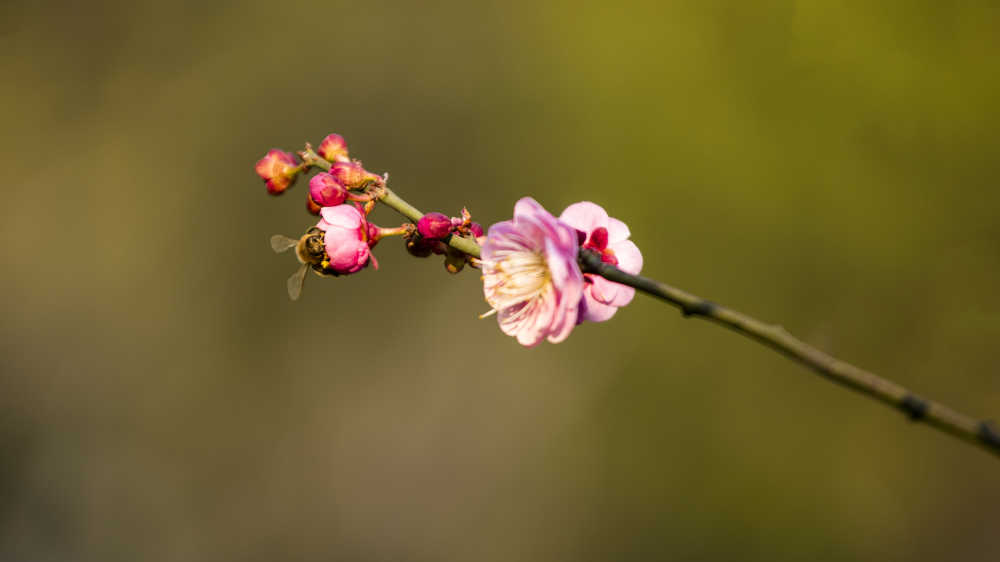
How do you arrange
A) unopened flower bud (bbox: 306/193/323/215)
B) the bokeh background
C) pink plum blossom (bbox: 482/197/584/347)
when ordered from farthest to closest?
1. the bokeh background
2. unopened flower bud (bbox: 306/193/323/215)
3. pink plum blossom (bbox: 482/197/584/347)

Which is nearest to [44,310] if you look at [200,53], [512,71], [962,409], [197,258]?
[197,258]

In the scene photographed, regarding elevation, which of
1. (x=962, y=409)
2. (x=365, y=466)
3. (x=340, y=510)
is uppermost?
(x=962, y=409)

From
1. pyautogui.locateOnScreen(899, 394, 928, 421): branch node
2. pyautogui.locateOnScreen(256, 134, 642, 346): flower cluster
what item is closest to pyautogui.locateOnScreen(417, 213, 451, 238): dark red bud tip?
pyautogui.locateOnScreen(256, 134, 642, 346): flower cluster

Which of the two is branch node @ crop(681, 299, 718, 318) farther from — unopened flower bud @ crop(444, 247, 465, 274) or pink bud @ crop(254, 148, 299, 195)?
pink bud @ crop(254, 148, 299, 195)

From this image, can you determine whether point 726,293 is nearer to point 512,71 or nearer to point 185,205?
point 512,71

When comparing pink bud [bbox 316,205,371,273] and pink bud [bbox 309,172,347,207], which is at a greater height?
pink bud [bbox 309,172,347,207]

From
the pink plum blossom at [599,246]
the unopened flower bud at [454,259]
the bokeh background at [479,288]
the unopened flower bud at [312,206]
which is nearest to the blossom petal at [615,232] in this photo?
the pink plum blossom at [599,246]

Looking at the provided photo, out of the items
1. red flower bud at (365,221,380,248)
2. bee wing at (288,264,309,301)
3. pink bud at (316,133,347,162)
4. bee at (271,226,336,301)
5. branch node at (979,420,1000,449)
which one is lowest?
bee wing at (288,264,309,301)
